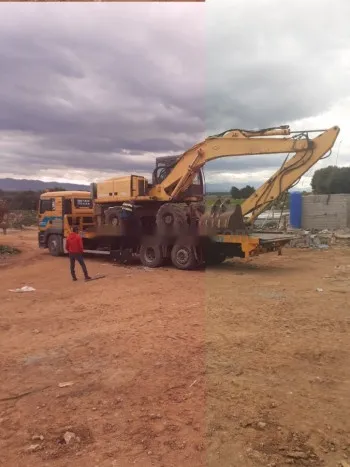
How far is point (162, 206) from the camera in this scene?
1350 centimetres

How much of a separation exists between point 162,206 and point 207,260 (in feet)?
7.53

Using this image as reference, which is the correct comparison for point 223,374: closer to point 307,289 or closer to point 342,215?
point 307,289

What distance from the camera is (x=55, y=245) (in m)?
17.0

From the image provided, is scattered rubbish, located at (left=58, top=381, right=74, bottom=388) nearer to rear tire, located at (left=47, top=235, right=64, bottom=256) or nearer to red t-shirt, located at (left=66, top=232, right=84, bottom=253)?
red t-shirt, located at (left=66, top=232, right=84, bottom=253)

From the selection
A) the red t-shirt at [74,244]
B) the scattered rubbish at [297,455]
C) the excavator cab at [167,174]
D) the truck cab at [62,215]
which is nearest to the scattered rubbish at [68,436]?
the scattered rubbish at [297,455]

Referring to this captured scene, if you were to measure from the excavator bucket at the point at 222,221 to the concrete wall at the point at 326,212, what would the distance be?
10884 mm

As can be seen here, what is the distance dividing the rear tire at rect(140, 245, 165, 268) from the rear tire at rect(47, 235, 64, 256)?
4.03 meters

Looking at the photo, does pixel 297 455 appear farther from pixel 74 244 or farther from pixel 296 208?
pixel 296 208

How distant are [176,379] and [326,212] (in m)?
19.4

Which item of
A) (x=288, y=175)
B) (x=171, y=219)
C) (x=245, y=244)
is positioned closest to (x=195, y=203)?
(x=171, y=219)

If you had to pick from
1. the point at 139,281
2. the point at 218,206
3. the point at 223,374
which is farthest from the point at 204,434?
the point at 218,206

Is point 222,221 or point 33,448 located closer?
point 33,448

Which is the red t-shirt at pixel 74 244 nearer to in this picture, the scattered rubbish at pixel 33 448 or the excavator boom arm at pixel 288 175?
the excavator boom arm at pixel 288 175

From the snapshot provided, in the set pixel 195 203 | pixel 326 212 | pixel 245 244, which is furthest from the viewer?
pixel 326 212
